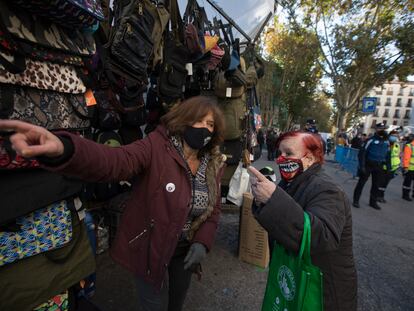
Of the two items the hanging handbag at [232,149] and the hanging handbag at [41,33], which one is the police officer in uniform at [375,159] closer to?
the hanging handbag at [232,149]

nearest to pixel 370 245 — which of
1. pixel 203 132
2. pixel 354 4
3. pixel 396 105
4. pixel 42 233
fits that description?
pixel 203 132

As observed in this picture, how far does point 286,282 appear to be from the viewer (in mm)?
1163

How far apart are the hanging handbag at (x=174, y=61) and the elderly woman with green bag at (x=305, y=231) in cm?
121

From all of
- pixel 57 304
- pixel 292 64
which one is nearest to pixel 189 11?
pixel 57 304

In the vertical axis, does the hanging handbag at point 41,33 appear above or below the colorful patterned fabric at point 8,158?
above

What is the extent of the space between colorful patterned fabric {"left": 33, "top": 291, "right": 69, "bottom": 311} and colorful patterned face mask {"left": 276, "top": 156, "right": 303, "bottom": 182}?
1469 mm

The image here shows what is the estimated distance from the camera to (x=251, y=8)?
3631 mm

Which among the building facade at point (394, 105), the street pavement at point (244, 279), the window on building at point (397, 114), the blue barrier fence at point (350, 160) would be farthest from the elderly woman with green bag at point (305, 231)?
the window on building at point (397, 114)

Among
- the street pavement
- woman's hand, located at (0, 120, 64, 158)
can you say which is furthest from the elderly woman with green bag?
the street pavement

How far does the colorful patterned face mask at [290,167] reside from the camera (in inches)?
54.5

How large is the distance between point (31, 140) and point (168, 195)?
76 centimetres

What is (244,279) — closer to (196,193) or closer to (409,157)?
(196,193)

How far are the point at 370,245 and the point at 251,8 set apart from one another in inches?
164

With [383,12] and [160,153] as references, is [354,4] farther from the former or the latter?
[160,153]
